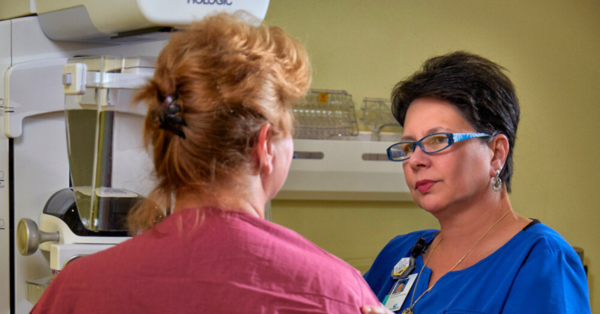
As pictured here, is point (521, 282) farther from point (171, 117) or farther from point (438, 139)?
point (171, 117)

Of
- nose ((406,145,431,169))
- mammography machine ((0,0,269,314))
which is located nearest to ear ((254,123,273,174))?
mammography machine ((0,0,269,314))

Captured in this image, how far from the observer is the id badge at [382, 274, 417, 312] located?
1.29 meters

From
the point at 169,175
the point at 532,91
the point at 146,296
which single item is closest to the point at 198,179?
the point at 169,175

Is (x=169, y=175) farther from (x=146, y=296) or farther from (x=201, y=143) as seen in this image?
(x=146, y=296)

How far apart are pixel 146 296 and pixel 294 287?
0.67ft

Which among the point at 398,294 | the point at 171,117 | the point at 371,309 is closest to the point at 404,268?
the point at 398,294

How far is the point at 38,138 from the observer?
1317mm

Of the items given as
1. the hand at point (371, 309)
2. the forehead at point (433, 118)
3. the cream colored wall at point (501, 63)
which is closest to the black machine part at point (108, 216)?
the hand at point (371, 309)

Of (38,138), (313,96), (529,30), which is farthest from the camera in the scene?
(529,30)

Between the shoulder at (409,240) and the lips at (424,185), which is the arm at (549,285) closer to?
the lips at (424,185)

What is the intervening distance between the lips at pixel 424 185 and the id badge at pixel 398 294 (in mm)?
250

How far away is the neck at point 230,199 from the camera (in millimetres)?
736

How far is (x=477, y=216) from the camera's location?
4.21ft

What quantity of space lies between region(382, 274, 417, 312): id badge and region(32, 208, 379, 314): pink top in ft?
2.01
